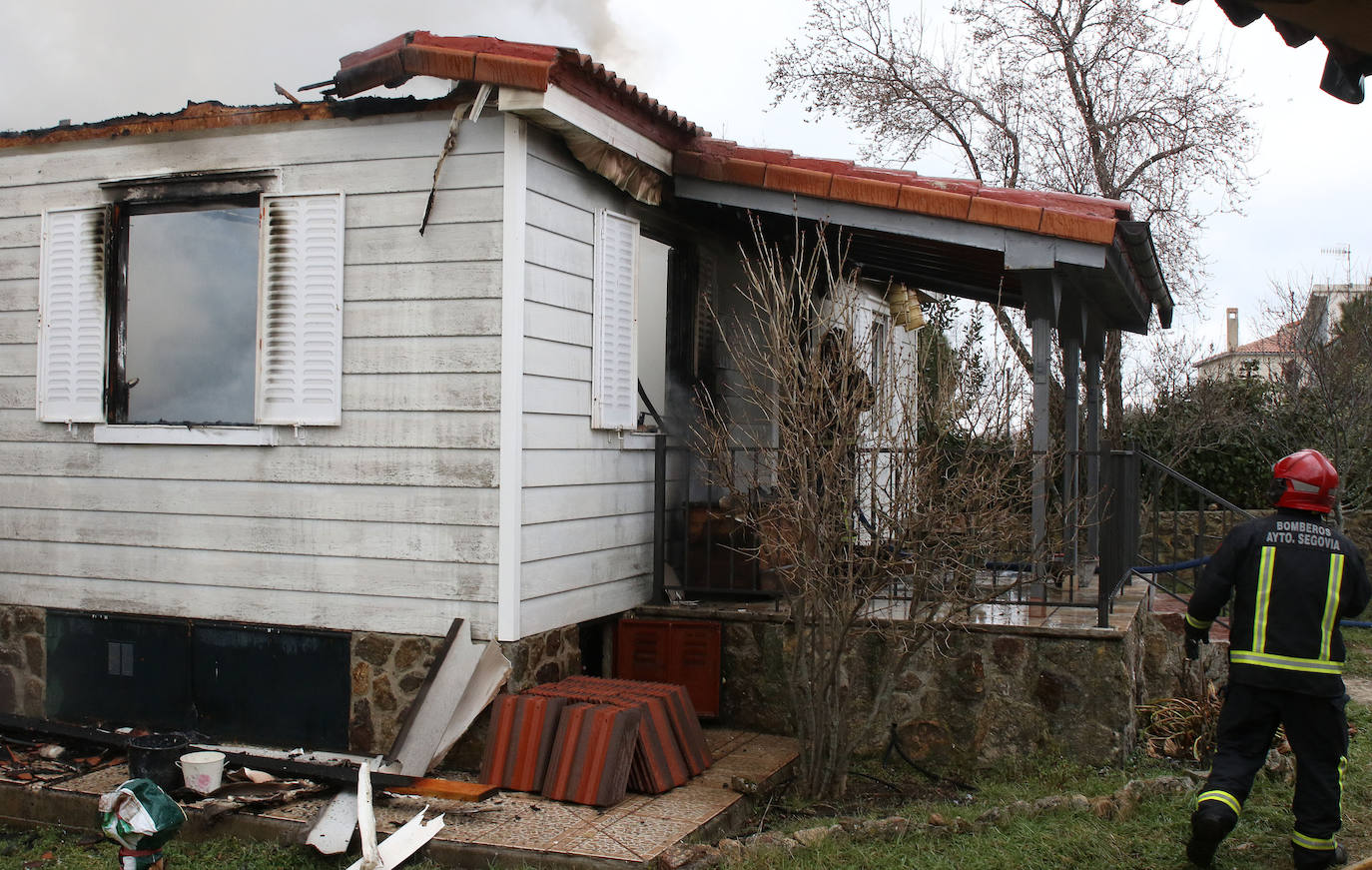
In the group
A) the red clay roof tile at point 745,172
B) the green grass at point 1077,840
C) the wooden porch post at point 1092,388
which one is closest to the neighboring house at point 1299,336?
the wooden porch post at point 1092,388

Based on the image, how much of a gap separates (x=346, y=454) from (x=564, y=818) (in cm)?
239

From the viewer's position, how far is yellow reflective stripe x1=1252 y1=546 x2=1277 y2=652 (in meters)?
4.84

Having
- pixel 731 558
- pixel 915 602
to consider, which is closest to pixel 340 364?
pixel 731 558

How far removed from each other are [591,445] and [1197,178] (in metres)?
14.0

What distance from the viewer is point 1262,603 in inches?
192

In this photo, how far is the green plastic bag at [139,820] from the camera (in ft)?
13.2

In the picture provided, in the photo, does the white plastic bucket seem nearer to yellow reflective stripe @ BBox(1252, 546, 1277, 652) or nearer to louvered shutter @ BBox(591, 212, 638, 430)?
louvered shutter @ BBox(591, 212, 638, 430)

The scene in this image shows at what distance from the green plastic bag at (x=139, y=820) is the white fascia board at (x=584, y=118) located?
352cm

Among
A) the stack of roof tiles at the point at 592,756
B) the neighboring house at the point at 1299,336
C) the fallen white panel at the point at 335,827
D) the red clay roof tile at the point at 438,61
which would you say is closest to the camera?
the fallen white panel at the point at 335,827

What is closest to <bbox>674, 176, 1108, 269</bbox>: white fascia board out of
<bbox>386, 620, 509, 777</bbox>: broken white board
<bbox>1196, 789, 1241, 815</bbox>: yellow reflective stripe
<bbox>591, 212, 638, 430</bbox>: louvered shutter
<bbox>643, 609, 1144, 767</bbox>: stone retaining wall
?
<bbox>591, 212, 638, 430</bbox>: louvered shutter

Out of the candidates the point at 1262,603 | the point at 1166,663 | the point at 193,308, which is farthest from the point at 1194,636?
the point at 193,308

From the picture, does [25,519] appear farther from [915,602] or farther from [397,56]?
[915,602]

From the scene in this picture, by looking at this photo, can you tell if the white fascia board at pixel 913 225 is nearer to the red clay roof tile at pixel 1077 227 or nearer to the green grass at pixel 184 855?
the red clay roof tile at pixel 1077 227

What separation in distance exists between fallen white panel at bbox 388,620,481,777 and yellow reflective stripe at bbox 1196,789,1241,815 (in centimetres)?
348
